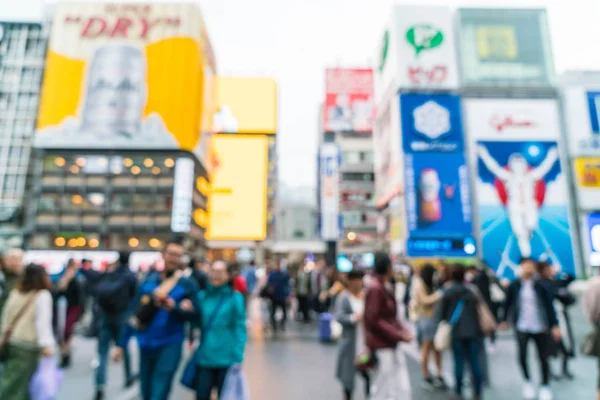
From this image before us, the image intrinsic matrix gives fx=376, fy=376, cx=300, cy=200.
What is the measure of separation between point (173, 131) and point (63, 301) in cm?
4318

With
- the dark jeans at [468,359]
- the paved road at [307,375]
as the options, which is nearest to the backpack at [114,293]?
the paved road at [307,375]

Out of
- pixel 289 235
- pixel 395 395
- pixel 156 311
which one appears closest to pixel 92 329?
pixel 156 311

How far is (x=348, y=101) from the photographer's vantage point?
2362 inches

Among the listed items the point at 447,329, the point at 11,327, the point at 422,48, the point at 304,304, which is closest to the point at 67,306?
the point at 11,327

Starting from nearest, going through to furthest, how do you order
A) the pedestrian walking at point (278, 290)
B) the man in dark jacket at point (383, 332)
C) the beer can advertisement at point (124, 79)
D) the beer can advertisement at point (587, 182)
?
the man in dark jacket at point (383, 332) → the pedestrian walking at point (278, 290) → the beer can advertisement at point (587, 182) → the beer can advertisement at point (124, 79)

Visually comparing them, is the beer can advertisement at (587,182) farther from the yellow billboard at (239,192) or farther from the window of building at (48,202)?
the window of building at (48,202)

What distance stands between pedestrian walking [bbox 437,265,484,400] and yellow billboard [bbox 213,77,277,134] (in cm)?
5862

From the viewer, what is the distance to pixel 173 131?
48.0 metres

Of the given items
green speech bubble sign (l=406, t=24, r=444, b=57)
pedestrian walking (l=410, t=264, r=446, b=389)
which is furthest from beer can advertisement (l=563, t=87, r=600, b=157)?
pedestrian walking (l=410, t=264, r=446, b=389)

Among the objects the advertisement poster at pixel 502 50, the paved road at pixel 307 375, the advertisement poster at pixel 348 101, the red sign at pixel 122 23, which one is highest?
the red sign at pixel 122 23

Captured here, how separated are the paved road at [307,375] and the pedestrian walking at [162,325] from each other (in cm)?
196

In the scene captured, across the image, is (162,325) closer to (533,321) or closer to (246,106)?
(533,321)

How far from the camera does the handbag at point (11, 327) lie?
3.48 meters

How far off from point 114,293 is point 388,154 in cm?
3707
